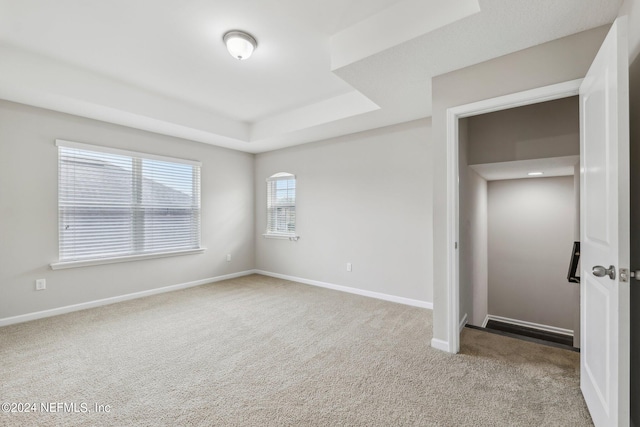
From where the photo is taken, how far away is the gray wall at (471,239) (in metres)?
3.13

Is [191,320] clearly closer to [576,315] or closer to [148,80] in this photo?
[148,80]

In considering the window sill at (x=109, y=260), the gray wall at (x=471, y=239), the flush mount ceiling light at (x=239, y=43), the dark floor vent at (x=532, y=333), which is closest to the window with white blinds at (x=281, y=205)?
the window sill at (x=109, y=260)

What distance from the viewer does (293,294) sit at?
4.30 meters

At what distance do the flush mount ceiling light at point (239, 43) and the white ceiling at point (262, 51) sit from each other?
0.07m

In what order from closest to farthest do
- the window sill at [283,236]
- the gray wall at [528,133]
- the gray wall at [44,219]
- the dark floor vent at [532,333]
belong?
1. the gray wall at [528,133]
2. the gray wall at [44,219]
3. the dark floor vent at [532,333]
4. the window sill at [283,236]

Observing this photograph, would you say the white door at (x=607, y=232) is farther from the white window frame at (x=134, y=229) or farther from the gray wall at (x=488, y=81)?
the white window frame at (x=134, y=229)

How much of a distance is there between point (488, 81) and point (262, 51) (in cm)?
203

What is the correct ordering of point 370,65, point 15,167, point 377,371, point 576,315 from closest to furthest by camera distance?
1. point 377,371
2. point 370,65
3. point 15,167
4. point 576,315

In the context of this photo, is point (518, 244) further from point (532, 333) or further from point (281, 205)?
point (281, 205)

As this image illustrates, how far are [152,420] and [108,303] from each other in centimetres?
284

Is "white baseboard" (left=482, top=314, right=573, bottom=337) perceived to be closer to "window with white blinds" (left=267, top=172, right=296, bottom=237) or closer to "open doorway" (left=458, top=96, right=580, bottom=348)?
"open doorway" (left=458, top=96, right=580, bottom=348)

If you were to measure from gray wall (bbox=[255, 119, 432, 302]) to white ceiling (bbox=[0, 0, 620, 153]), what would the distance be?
0.48 m

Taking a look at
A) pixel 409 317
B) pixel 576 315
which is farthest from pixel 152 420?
pixel 576 315

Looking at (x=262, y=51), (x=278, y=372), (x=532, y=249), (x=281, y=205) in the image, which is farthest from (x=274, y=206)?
(x=532, y=249)
